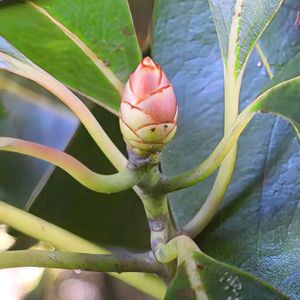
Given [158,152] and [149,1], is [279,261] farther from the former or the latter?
[149,1]

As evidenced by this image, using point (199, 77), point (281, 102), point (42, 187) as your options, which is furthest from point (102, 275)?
point (281, 102)

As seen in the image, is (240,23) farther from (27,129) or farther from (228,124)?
(27,129)

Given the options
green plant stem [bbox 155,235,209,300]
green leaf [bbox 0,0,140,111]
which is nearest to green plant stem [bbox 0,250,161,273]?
green plant stem [bbox 155,235,209,300]

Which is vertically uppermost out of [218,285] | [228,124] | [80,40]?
[80,40]

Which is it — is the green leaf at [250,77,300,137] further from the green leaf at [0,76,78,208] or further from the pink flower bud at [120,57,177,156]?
the green leaf at [0,76,78,208]

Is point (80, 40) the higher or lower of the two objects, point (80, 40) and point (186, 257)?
the higher

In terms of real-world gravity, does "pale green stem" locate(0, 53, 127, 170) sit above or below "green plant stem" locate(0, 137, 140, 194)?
above

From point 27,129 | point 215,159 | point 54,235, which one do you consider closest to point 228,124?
point 215,159
